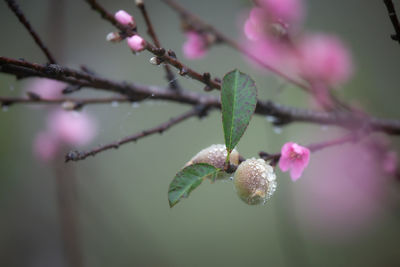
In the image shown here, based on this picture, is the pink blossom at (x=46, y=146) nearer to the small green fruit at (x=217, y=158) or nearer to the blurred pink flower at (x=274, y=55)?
the blurred pink flower at (x=274, y=55)

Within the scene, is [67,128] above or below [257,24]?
above

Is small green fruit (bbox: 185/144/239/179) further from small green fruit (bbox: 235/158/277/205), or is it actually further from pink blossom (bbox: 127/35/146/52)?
pink blossom (bbox: 127/35/146/52)

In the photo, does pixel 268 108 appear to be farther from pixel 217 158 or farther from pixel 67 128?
pixel 67 128

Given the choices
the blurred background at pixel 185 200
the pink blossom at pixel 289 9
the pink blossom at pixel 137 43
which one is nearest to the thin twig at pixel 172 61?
the pink blossom at pixel 137 43

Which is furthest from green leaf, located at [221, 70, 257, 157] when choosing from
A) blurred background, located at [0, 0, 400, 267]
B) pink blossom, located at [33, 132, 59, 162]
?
blurred background, located at [0, 0, 400, 267]

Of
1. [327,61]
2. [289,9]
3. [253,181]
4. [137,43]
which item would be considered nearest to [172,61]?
[137,43]
